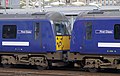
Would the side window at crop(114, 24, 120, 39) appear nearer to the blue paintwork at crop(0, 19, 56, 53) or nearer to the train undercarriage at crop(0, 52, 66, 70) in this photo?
the train undercarriage at crop(0, 52, 66, 70)

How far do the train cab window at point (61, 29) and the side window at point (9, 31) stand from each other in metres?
2.41

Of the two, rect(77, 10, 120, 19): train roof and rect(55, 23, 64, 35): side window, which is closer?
rect(77, 10, 120, 19): train roof

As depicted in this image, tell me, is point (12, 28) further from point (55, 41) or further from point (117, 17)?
point (117, 17)

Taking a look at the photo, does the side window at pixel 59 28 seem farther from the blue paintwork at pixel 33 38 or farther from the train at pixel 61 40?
the blue paintwork at pixel 33 38

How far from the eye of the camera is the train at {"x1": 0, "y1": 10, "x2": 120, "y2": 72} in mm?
17516

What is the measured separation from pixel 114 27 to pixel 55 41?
3.33m

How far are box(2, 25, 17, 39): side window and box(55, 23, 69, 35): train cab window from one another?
7.91 feet

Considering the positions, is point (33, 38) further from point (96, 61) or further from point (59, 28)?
point (96, 61)

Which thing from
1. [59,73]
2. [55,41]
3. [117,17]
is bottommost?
[59,73]

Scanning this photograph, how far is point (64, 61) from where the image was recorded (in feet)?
62.9

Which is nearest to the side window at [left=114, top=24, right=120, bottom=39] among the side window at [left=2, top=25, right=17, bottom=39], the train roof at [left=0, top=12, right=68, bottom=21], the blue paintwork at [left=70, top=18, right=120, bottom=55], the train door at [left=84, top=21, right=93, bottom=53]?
the blue paintwork at [left=70, top=18, right=120, bottom=55]

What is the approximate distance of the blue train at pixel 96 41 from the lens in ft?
57.0

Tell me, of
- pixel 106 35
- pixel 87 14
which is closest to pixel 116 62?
pixel 106 35

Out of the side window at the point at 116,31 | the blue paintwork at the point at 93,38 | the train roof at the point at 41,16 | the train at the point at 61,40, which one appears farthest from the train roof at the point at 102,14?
the train roof at the point at 41,16
